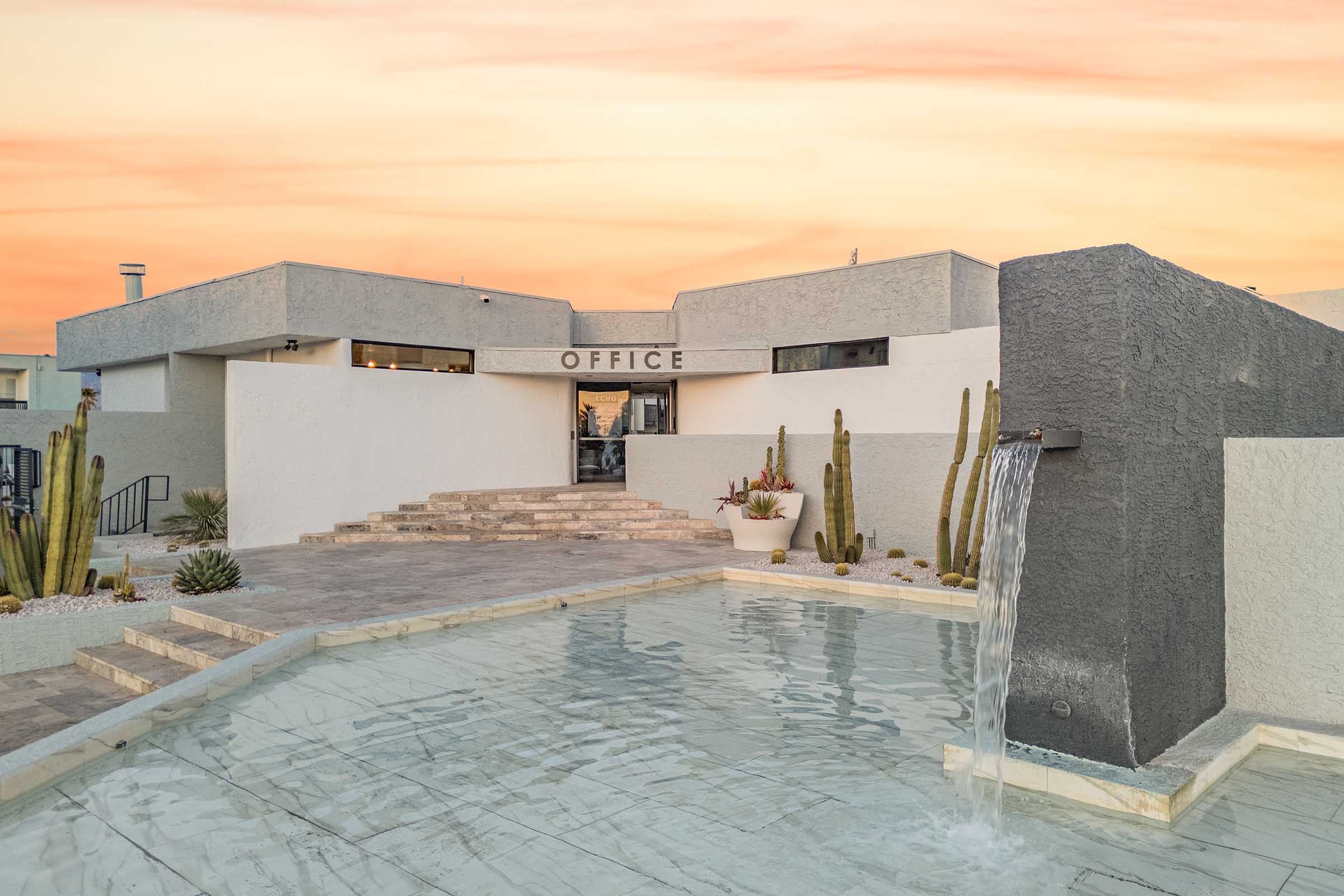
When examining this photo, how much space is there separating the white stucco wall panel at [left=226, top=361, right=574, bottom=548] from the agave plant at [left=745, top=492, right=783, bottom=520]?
7650 mm

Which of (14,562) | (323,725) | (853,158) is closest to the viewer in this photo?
(323,725)

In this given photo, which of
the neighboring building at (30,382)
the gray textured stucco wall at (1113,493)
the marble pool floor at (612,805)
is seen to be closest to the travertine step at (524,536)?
the marble pool floor at (612,805)

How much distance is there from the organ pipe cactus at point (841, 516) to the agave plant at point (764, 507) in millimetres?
1638

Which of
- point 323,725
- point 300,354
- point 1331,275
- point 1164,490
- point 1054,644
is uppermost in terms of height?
point 1331,275

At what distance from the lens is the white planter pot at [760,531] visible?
45.6ft

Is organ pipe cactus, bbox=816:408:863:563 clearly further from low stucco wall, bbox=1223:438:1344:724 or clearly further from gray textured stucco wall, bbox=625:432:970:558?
low stucco wall, bbox=1223:438:1344:724

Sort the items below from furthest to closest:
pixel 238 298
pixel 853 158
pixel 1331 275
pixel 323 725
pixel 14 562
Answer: pixel 1331 275 < pixel 238 298 < pixel 853 158 < pixel 14 562 < pixel 323 725

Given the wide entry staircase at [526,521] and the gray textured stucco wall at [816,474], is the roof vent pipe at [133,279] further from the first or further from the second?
the gray textured stucco wall at [816,474]

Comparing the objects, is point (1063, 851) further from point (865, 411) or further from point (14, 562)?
point (865, 411)

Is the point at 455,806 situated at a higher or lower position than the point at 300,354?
lower

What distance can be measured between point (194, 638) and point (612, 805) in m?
6.11

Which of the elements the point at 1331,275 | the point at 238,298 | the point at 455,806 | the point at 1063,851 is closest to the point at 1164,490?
the point at 1063,851

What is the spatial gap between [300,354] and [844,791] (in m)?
17.0

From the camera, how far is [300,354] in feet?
59.6
